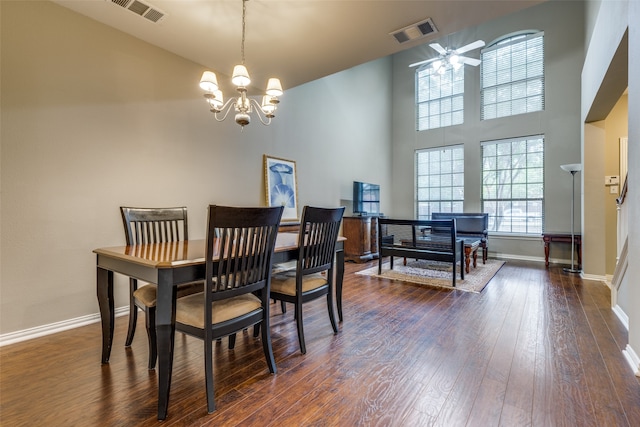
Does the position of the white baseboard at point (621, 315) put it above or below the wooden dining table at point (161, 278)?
below

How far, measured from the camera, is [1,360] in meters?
1.96

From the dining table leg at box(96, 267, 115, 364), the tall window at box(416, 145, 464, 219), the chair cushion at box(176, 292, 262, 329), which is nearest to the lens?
the chair cushion at box(176, 292, 262, 329)

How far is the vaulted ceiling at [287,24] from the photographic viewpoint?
2389 mm

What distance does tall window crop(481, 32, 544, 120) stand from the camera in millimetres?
5766

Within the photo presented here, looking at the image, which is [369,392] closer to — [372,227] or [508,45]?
[372,227]

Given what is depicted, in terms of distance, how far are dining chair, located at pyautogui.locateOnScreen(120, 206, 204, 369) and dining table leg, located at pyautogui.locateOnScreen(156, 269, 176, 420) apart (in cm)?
38

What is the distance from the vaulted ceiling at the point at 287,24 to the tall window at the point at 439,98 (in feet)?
14.3

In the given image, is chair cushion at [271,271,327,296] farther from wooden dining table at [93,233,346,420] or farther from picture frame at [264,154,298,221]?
picture frame at [264,154,298,221]

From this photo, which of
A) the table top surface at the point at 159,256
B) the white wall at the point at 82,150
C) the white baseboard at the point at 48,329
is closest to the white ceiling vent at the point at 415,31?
the white wall at the point at 82,150

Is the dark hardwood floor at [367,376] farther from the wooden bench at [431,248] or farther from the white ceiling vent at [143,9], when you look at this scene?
the white ceiling vent at [143,9]

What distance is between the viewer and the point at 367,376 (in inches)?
69.0

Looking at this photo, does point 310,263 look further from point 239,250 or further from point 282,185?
point 282,185

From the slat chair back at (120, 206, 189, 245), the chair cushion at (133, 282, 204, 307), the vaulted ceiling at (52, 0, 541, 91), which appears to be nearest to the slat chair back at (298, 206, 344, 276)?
the chair cushion at (133, 282, 204, 307)

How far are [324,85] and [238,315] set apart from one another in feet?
15.5
